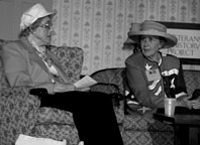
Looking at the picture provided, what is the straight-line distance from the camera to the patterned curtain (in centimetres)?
488

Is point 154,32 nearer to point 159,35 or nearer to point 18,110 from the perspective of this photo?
point 159,35

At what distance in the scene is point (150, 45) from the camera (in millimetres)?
4027

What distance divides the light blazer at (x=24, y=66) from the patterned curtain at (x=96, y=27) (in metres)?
1.14

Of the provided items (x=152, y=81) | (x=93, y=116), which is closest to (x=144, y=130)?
(x=152, y=81)

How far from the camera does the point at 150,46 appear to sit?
13.2 ft

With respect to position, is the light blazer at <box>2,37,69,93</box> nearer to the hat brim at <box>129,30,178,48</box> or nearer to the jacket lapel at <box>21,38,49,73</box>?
the jacket lapel at <box>21,38,49,73</box>

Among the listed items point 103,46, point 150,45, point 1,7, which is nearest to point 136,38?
point 150,45

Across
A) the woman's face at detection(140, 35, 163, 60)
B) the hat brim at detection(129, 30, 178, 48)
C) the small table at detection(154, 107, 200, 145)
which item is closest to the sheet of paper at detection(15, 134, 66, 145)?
the small table at detection(154, 107, 200, 145)

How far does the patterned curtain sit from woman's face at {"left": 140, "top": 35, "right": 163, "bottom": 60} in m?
0.84

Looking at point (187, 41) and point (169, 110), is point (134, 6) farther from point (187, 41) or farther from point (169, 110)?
point (169, 110)

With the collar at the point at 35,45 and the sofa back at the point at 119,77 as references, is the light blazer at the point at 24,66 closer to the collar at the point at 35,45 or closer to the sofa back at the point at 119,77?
the collar at the point at 35,45

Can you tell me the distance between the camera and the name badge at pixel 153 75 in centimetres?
396

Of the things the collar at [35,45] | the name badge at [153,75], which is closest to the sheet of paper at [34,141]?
the collar at [35,45]

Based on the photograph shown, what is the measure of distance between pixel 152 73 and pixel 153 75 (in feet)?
0.07
